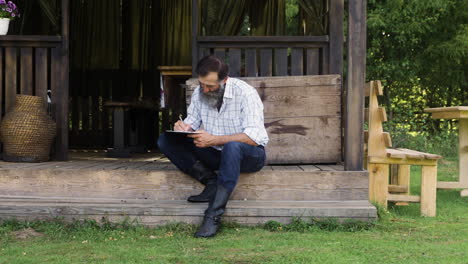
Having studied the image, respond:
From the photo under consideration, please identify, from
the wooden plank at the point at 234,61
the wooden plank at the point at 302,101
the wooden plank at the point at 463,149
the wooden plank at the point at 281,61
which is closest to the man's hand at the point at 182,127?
the wooden plank at the point at 302,101

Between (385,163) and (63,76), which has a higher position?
(63,76)

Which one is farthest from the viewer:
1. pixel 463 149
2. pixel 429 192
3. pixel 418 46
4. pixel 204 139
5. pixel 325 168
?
pixel 418 46

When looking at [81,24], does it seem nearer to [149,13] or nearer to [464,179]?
[149,13]

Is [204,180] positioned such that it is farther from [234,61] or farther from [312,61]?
[312,61]

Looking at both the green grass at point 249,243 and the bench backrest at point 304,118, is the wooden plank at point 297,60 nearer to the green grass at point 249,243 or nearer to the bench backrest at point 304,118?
the bench backrest at point 304,118

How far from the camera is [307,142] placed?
4.85m

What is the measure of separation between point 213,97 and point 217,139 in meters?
0.34

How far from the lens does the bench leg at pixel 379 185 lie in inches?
190

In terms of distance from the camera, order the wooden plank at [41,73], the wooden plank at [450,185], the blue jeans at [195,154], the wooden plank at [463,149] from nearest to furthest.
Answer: the blue jeans at [195,154], the wooden plank at [41,73], the wooden plank at [450,185], the wooden plank at [463,149]

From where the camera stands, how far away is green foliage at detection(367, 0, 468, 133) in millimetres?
12992

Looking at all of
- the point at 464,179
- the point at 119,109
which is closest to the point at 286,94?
the point at 464,179

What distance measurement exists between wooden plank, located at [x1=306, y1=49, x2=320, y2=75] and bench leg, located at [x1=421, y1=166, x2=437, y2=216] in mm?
1273

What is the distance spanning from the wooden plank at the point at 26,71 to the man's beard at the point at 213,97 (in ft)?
5.99

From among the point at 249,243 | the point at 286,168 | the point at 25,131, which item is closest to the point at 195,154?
the point at 286,168
